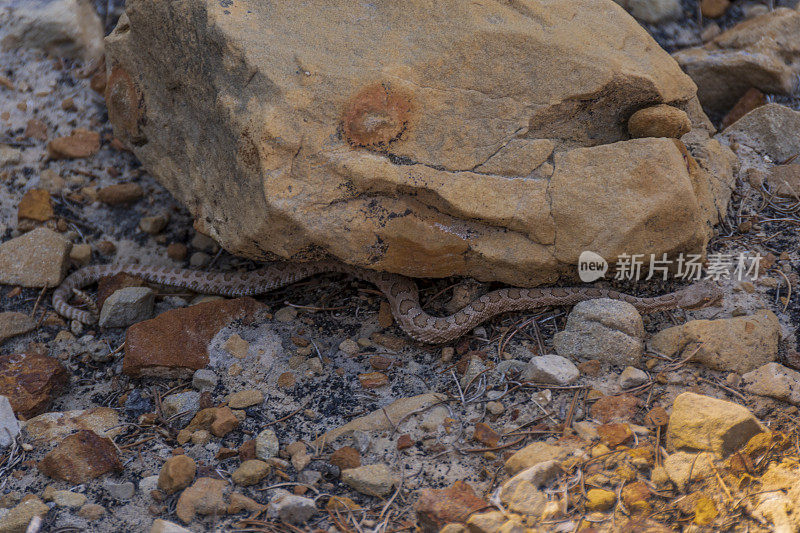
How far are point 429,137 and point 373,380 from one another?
1.53m

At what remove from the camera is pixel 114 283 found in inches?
205

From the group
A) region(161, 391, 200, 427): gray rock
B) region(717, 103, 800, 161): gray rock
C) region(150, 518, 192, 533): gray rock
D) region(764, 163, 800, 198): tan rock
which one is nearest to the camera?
region(150, 518, 192, 533): gray rock

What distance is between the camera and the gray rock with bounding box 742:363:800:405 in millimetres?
3531

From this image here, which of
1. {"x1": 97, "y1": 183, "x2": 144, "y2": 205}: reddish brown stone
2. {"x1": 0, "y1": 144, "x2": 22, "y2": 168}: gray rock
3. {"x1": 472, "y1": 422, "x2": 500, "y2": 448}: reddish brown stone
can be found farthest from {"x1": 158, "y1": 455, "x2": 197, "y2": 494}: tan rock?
{"x1": 0, "y1": 144, "x2": 22, "y2": 168}: gray rock

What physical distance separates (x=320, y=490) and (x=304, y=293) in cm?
180

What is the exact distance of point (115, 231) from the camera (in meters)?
5.62

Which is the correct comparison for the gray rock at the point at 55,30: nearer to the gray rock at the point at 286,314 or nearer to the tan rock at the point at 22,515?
the gray rock at the point at 286,314

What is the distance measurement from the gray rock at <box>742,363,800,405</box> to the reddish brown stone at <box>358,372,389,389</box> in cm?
206

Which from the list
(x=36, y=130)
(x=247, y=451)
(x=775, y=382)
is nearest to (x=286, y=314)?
(x=247, y=451)

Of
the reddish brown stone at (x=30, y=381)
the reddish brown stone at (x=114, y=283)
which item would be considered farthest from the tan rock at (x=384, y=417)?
the reddish brown stone at (x=114, y=283)

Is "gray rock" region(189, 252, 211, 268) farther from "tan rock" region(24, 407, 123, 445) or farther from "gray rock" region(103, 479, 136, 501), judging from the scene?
"gray rock" region(103, 479, 136, 501)

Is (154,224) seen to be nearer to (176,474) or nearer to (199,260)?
(199,260)

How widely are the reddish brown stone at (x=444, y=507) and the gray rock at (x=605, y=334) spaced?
1208mm

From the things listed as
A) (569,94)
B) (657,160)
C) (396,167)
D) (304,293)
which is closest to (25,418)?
(304,293)
